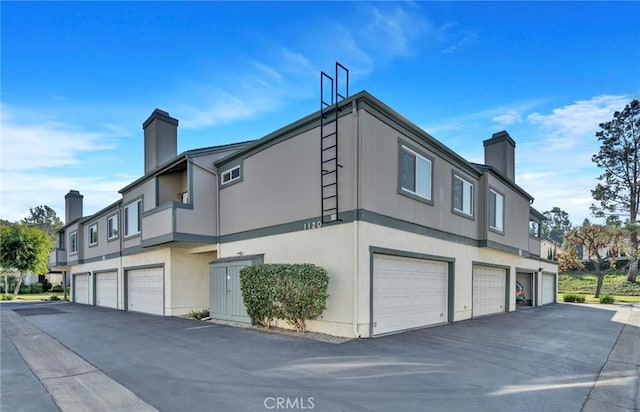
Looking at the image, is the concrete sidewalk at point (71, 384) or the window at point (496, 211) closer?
the concrete sidewalk at point (71, 384)

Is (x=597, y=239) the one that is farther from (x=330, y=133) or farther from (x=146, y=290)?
(x=146, y=290)

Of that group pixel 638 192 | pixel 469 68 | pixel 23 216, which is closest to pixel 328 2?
pixel 469 68

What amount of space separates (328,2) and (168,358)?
9943mm

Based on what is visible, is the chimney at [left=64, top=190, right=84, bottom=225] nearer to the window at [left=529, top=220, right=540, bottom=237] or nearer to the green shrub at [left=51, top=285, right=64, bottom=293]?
the green shrub at [left=51, top=285, right=64, bottom=293]

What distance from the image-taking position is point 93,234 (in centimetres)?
2470

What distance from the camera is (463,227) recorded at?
1448cm

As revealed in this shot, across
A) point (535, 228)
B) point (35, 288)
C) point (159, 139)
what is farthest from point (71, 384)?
point (35, 288)

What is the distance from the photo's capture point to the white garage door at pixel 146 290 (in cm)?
1648

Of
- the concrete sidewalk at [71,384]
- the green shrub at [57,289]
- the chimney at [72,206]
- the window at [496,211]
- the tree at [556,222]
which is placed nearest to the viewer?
the concrete sidewalk at [71,384]

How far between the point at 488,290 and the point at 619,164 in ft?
94.5

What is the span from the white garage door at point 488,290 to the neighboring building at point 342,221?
0.26 feet

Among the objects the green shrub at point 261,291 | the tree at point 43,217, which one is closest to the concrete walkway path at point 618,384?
the green shrub at point 261,291

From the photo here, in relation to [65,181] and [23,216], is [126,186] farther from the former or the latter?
[23,216]

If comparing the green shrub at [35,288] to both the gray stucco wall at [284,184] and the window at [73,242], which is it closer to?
the window at [73,242]
